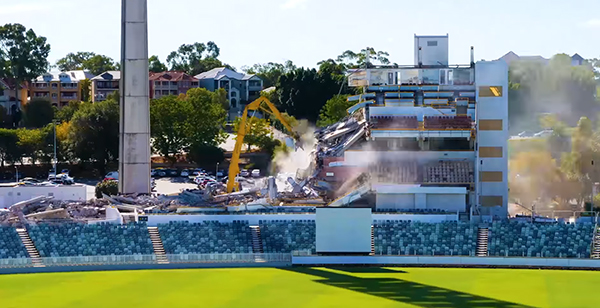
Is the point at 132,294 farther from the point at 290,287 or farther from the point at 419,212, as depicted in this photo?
the point at 419,212

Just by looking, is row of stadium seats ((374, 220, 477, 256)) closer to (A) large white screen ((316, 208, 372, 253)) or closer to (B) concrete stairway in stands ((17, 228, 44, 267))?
(A) large white screen ((316, 208, 372, 253))

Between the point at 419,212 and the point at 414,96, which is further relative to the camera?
the point at 414,96

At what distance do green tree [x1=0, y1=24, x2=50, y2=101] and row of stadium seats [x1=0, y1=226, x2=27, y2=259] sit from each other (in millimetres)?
88944

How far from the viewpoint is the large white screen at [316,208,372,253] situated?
64562mm

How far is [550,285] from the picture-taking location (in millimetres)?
58938

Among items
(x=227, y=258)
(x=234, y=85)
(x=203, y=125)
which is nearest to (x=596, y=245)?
(x=227, y=258)

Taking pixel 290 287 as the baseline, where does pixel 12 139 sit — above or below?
above

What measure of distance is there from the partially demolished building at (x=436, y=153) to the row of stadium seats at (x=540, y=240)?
521 cm

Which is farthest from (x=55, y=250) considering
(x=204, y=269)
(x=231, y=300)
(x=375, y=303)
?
(x=375, y=303)

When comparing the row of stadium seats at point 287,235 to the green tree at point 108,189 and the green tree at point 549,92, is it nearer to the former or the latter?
the green tree at point 108,189

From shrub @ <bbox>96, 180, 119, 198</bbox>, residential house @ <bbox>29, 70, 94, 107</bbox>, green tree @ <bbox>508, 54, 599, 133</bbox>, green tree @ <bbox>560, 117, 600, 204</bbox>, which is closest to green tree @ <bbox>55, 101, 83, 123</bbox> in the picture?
residential house @ <bbox>29, 70, 94, 107</bbox>

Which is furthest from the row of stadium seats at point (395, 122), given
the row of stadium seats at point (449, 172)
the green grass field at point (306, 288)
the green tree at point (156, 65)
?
the green tree at point (156, 65)

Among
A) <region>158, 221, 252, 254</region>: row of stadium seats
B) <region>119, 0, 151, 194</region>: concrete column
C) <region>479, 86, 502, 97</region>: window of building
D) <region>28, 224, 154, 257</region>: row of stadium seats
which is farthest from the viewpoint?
<region>119, 0, 151, 194</region>: concrete column

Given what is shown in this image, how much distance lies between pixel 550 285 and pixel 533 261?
5.44 meters
